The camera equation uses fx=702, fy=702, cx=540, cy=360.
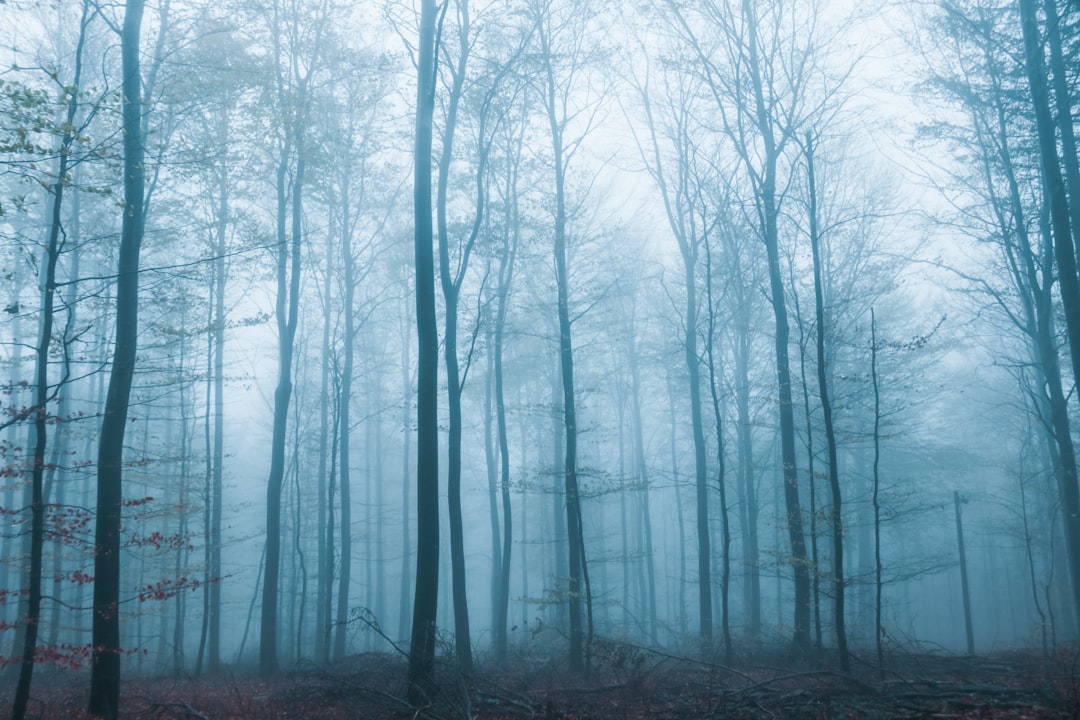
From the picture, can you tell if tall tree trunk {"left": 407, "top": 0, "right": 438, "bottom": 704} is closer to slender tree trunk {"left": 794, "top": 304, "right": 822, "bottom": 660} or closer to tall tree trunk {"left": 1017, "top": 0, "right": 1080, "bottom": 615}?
slender tree trunk {"left": 794, "top": 304, "right": 822, "bottom": 660}

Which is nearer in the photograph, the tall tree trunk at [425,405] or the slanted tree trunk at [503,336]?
the tall tree trunk at [425,405]

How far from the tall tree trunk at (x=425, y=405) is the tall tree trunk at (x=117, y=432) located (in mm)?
3766

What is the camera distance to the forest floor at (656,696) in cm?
789

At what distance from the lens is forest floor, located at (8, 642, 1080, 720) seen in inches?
311

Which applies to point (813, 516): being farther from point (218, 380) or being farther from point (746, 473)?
point (218, 380)

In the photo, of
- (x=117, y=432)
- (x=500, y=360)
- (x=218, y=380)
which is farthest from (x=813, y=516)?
(x=218, y=380)

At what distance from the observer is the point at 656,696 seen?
9359 mm

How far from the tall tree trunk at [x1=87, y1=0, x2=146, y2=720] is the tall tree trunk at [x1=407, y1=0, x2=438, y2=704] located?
3.77 m

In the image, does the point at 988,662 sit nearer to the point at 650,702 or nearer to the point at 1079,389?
the point at 1079,389

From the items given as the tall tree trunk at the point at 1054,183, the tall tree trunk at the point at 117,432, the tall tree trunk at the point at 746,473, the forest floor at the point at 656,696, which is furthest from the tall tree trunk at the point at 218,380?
the tall tree trunk at the point at 1054,183

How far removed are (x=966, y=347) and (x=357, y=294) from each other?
802 inches

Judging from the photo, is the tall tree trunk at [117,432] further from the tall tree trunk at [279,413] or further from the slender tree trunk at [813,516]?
the slender tree trunk at [813,516]

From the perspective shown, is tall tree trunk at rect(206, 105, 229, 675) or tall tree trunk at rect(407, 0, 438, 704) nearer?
tall tree trunk at rect(407, 0, 438, 704)

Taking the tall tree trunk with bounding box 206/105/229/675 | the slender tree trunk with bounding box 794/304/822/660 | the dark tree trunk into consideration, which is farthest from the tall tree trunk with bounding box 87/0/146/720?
the slender tree trunk with bounding box 794/304/822/660
